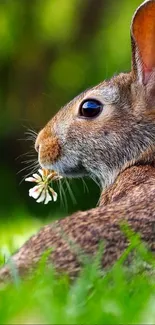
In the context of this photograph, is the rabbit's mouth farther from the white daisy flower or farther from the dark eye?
the dark eye

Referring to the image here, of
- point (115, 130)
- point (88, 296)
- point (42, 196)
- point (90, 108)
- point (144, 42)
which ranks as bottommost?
point (88, 296)

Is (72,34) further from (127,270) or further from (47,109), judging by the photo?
(127,270)

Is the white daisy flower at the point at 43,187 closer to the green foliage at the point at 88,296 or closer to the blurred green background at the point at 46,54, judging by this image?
the green foliage at the point at 88,296

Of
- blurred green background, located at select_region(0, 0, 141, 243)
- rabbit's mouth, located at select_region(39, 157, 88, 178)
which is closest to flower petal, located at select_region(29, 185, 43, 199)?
rabbit's mouth, located at select_region(39, 157, 88, 178)

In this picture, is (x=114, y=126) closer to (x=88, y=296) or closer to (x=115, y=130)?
(x=115, y=130)

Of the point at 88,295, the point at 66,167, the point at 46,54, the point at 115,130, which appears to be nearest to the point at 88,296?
the point at 88,295
